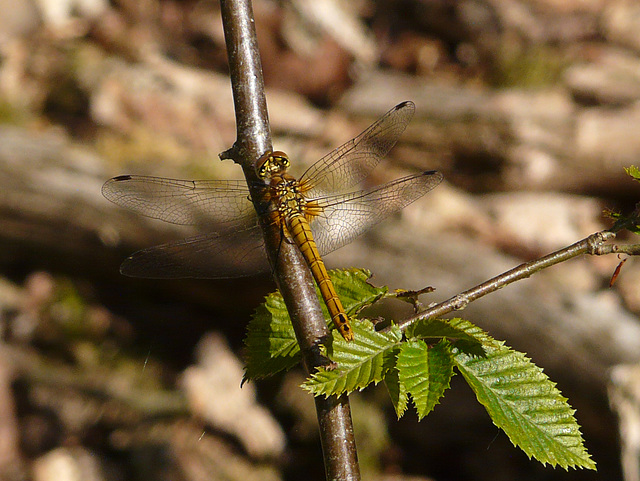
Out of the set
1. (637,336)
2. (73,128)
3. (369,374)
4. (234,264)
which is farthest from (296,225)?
(73,128)

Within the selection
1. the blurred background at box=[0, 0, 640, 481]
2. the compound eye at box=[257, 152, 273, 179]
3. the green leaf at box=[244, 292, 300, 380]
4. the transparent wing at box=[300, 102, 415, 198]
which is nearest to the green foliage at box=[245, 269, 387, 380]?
the green leaf at box=[244, 292, 300, 380]

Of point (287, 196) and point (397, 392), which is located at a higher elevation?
point (287, 196)

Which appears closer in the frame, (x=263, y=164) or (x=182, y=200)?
(x=263, y=164)

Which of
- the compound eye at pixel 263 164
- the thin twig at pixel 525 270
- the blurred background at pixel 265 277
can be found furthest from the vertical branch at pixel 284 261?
the blurred background at pixel 265 277

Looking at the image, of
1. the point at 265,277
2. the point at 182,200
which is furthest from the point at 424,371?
the point at 265,277

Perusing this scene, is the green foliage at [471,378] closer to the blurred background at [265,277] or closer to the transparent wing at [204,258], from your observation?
the transparent wing at [204,258]

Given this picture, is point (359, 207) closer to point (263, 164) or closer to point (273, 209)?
point (273, 209)

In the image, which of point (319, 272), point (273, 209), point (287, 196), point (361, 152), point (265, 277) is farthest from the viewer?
point (265, 277)
